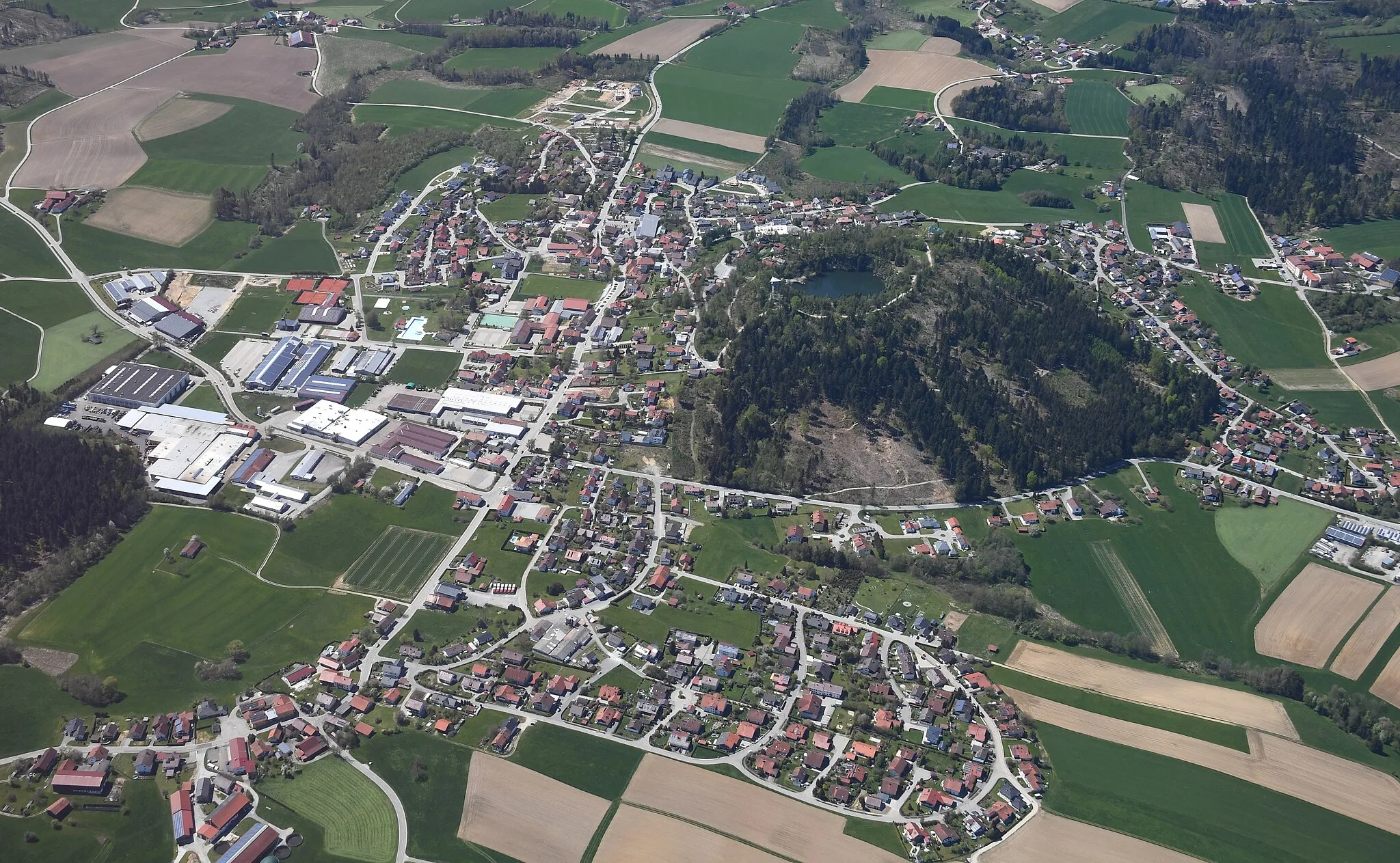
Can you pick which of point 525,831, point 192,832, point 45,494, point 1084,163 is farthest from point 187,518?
point 1084,163

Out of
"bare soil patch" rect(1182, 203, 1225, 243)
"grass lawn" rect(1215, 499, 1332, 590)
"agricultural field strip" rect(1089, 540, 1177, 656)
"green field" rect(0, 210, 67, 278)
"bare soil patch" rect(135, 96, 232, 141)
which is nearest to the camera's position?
"agricultural field strip" rect(1089, 540, 1177, 656)

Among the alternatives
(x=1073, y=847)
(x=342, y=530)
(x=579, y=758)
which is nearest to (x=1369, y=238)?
(x=1073, y=847)

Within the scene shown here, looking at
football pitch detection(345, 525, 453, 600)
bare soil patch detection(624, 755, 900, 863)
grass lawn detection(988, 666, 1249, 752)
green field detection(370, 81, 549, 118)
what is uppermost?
green field detection(370, 81, 549, 118)

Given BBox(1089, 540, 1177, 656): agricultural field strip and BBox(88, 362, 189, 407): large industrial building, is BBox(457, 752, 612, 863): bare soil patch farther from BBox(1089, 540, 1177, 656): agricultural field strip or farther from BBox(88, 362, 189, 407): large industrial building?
BBox(88, 362, 189, 407): large industrial building

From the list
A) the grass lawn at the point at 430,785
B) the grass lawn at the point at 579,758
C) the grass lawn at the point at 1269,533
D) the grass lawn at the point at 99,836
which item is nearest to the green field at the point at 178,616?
the grass lawn at the point at 99,836

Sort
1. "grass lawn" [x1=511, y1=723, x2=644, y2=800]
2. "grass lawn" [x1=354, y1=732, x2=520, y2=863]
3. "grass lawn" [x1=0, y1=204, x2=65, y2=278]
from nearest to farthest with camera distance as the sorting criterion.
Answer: "grass lawn" [x1=354, y1=732, x2=520, y2=863] → "grass lawn" [x1=511, y1=723, x2=644, y2=800] → "grass lawn" [x1=0, y1=204, x2=65, y2=278]

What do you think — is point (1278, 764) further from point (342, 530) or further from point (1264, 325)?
point (342, 530)

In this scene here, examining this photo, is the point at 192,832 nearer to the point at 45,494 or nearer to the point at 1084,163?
the point at 45,494

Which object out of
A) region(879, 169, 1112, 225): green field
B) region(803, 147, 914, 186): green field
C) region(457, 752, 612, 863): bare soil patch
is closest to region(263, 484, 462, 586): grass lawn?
region(457, 752, 612, 863): bare soil patch
